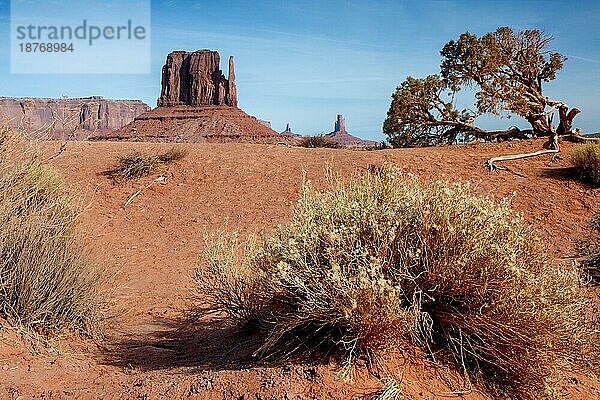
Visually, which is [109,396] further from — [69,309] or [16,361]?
[69,309]

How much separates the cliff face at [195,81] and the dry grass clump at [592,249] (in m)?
92.3

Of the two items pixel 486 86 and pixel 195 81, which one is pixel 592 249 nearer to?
pixel 486 86

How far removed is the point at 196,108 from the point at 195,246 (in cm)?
8808

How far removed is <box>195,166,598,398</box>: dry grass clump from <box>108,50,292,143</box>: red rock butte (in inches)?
2819

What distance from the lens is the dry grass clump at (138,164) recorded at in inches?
633

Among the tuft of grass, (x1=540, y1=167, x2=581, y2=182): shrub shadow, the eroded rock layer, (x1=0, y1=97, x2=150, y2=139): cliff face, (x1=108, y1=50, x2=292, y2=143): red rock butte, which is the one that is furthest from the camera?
(x1=108, y1=50, x2=292, y2=143): red rock butte

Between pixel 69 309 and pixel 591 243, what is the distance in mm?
8886

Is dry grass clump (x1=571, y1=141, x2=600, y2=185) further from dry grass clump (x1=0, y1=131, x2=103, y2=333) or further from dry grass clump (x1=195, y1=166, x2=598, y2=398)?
dry grass clump (x1=0, y1=131, x2=103, y2=333)

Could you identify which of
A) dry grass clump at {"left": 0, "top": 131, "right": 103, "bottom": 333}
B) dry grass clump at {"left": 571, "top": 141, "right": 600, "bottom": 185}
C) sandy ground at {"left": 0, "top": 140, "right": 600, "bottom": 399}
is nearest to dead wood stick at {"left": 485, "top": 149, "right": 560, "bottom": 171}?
sandy ground at {"left": 0, "top": 140, "right": 600, "bottom": 399}

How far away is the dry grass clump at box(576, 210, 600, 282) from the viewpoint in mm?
8594

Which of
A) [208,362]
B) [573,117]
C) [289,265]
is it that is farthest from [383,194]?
[573,117]

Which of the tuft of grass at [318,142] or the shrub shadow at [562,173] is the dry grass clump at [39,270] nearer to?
the shrub shadow at [562,173]

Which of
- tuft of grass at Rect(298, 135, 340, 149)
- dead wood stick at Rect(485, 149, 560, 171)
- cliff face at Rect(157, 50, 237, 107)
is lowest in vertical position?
dead wood stick at Rect(485, 149, 560, 171)

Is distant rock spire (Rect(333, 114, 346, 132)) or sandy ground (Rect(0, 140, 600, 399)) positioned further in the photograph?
distant rock spire (Rect(333, 114, 346, 132))
